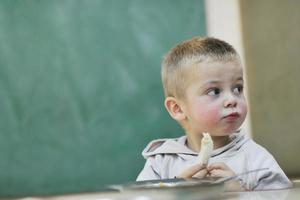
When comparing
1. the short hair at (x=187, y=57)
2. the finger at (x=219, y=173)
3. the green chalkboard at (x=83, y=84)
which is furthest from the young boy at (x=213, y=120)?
the green chalkboard at (x=83, y=84)

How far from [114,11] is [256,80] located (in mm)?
367

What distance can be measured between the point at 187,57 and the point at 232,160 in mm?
214

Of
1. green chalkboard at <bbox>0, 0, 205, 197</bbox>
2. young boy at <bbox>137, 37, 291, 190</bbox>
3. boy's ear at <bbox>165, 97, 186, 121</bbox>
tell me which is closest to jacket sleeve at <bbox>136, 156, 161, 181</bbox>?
young boy at <bbox>137, 37, 291, 190</bbox>

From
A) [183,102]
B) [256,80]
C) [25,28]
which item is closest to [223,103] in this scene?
[183,102]

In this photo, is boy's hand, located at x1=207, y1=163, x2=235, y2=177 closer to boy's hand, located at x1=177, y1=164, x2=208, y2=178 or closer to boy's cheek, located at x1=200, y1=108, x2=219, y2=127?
boy's hand, located at x1=177, y1=164, x2=208, y2=178

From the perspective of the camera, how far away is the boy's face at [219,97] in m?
0.98

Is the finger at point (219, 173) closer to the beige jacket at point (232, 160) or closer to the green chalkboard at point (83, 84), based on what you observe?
the beige jacket at point (232, 160)

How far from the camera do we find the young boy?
3.14 feet

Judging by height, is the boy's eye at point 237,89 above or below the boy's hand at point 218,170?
above

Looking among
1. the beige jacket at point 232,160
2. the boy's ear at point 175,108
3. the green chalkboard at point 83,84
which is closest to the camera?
the beige jacket at point 232,160

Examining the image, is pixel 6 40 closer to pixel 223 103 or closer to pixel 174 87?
pixel 174 87

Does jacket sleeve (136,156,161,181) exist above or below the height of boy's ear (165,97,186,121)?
below

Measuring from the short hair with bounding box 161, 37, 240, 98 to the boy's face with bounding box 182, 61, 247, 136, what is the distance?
0.02m

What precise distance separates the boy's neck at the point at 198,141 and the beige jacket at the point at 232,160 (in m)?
0.01
